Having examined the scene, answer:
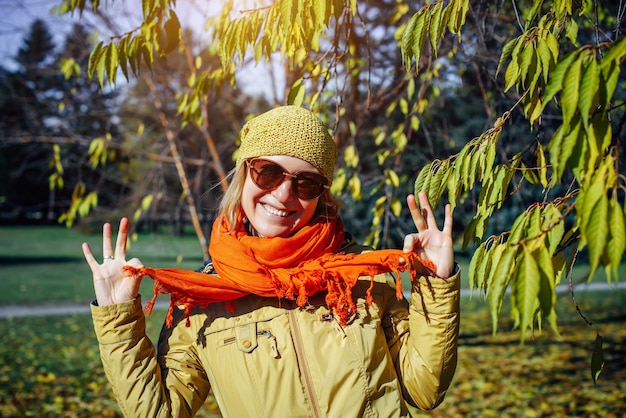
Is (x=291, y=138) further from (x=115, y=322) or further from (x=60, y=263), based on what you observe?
(x=60, y=263)

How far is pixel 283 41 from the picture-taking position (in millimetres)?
2141

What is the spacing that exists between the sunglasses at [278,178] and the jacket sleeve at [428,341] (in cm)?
48

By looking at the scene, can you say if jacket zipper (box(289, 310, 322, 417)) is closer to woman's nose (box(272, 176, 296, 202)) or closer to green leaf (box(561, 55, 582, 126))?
woman's nose (box(272, 176, 296, 202))

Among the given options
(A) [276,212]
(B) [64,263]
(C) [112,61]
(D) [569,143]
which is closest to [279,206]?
(A) [276,212]

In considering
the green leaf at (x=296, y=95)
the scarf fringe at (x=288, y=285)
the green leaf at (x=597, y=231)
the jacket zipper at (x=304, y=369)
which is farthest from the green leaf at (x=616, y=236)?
the green leaf at (x=296, y=95)

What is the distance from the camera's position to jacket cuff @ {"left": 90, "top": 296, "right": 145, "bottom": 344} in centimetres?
173

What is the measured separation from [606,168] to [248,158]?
116 cm

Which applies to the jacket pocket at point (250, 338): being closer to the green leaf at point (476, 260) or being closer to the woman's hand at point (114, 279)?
the woman's hand at point (114, 279)

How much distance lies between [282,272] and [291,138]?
0.45 meters

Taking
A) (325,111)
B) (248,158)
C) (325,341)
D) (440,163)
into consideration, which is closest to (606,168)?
(440,163)

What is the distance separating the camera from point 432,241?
5.71 feet

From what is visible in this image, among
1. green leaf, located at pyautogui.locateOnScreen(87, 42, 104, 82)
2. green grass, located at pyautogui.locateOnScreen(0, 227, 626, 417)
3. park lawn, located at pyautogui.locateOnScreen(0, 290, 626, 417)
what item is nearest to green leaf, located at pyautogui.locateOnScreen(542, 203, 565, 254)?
green leaf, located at pyautogui.locateOnScreen(87, 42, 104, 82)

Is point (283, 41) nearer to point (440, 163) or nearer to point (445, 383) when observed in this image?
point (440, 163)

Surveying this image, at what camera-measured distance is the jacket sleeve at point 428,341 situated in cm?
173
